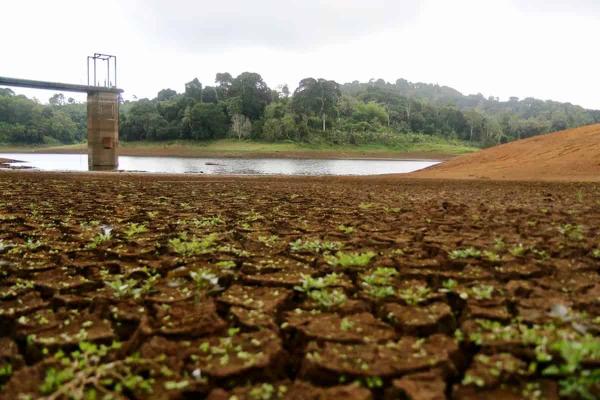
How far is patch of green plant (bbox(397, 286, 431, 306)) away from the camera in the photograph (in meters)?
2.54

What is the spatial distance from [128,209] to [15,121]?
8260 cm

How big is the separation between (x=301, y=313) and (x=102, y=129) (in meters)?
36.3

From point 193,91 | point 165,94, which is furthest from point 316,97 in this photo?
point 165,94

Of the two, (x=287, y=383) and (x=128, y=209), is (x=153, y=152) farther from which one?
(x=287, y=383)

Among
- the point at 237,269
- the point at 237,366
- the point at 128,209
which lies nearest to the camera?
the point at 237,366

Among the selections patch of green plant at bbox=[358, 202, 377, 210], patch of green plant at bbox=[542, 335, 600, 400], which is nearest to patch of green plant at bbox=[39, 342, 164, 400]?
patch of green plant at bbox=[542, 335, 600, 400]

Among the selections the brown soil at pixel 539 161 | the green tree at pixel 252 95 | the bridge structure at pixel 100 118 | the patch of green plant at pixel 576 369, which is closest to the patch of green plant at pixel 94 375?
the patch of green plant at pixel 576 369

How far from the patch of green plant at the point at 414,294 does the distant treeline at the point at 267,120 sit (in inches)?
2223

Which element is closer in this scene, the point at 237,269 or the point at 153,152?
the point at 237,269

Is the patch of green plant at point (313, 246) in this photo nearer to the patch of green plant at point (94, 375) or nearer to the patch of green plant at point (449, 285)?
the patch of green plant at point (449, 285)

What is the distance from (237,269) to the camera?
3.30 m

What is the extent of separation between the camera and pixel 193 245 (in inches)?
153

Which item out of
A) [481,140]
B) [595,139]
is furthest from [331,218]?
[481,140]

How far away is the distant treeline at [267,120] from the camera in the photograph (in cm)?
6197
